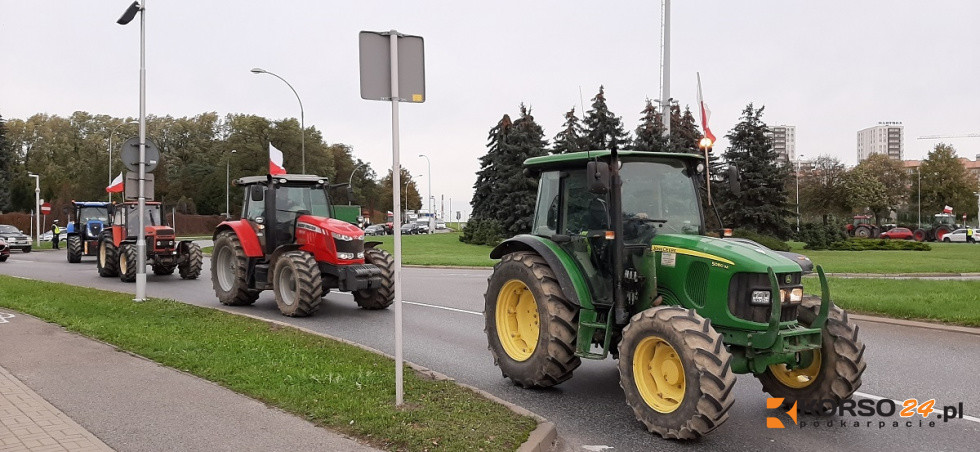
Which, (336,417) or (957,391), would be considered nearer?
(336,417)

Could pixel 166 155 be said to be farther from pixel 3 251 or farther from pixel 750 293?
pixel 750 293

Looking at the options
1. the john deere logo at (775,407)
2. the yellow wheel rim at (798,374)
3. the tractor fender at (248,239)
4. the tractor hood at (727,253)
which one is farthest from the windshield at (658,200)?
the tractor fender at (248,239)

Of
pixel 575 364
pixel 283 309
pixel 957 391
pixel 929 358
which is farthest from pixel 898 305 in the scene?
pixel 283 309

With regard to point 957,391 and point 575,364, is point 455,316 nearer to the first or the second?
point 575,364

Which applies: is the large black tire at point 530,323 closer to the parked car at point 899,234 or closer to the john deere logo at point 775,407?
the john deere logo at point 775,407

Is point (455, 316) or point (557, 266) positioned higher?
point (557, 266)

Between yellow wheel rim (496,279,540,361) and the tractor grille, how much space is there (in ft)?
7.47

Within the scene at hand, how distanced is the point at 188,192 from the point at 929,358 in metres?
87.4

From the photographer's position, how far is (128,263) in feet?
66.9

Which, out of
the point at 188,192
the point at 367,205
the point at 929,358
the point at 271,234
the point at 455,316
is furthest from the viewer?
the point at 367,205

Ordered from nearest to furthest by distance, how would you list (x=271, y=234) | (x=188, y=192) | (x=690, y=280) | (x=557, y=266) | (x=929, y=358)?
(x=690, y=280) < (x=557, y=266) < (x=929, y=358) < (x=271, y=234) < (x=188, y=192)

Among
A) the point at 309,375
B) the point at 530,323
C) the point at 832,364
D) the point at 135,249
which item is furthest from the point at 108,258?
the point at 832,364

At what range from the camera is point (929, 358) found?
8.87 meters

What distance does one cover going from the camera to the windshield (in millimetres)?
6594
